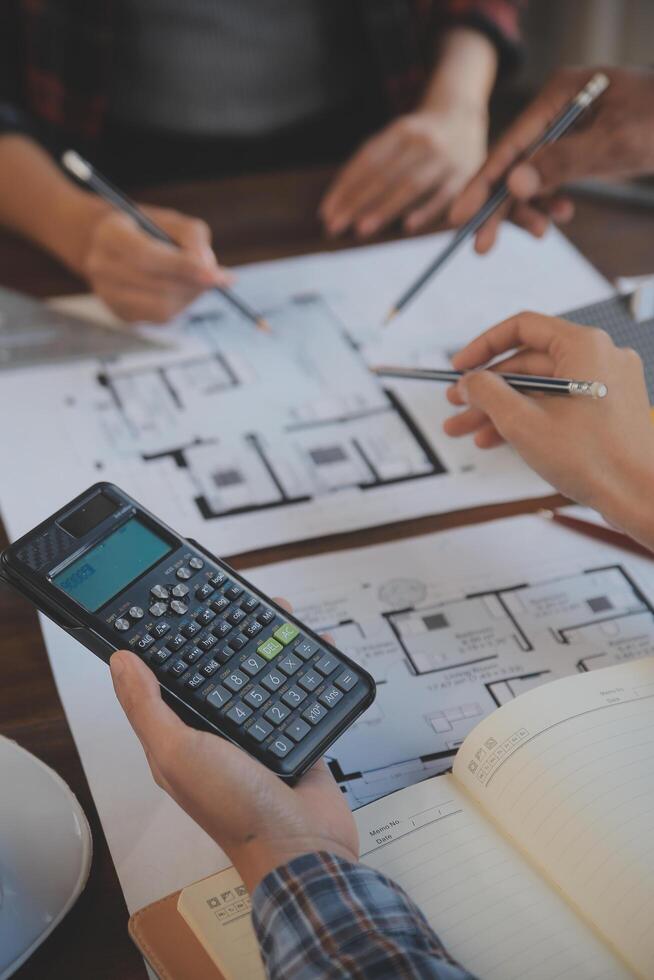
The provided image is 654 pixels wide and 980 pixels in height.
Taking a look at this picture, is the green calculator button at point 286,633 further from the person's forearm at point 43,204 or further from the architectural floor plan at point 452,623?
the person's forearm at point 43,204

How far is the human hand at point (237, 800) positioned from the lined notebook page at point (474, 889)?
3cm

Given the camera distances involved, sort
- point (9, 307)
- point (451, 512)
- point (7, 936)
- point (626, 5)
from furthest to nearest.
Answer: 1. point (626, 5)
2. point (9, 307)
3. point (451, 512)
4. point (7, 936)

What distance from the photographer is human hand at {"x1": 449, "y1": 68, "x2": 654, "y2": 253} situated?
2.82 feet

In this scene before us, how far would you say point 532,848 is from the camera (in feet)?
1.62

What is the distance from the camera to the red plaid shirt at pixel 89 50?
1.02 meters

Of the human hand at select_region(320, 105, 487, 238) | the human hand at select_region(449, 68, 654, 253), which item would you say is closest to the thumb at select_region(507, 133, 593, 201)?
the human hand at select_region(449, 68, 654, 253)

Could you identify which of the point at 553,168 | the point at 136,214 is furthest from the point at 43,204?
the point at 553,168

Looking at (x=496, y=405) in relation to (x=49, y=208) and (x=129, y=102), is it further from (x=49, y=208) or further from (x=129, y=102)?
(x=129, y=102)

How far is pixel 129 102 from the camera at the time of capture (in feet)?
3.67

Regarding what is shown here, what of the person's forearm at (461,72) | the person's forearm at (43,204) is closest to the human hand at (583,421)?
the person's forearm at (43,204)

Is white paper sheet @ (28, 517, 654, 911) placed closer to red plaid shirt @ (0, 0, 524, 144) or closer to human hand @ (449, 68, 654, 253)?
human hand @ (449, 68, 654, 253)

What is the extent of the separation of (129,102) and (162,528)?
0.71m

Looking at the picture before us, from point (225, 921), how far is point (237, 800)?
0.21 feet

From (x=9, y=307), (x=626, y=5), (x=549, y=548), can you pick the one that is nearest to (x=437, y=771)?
(x=549, y=548)
